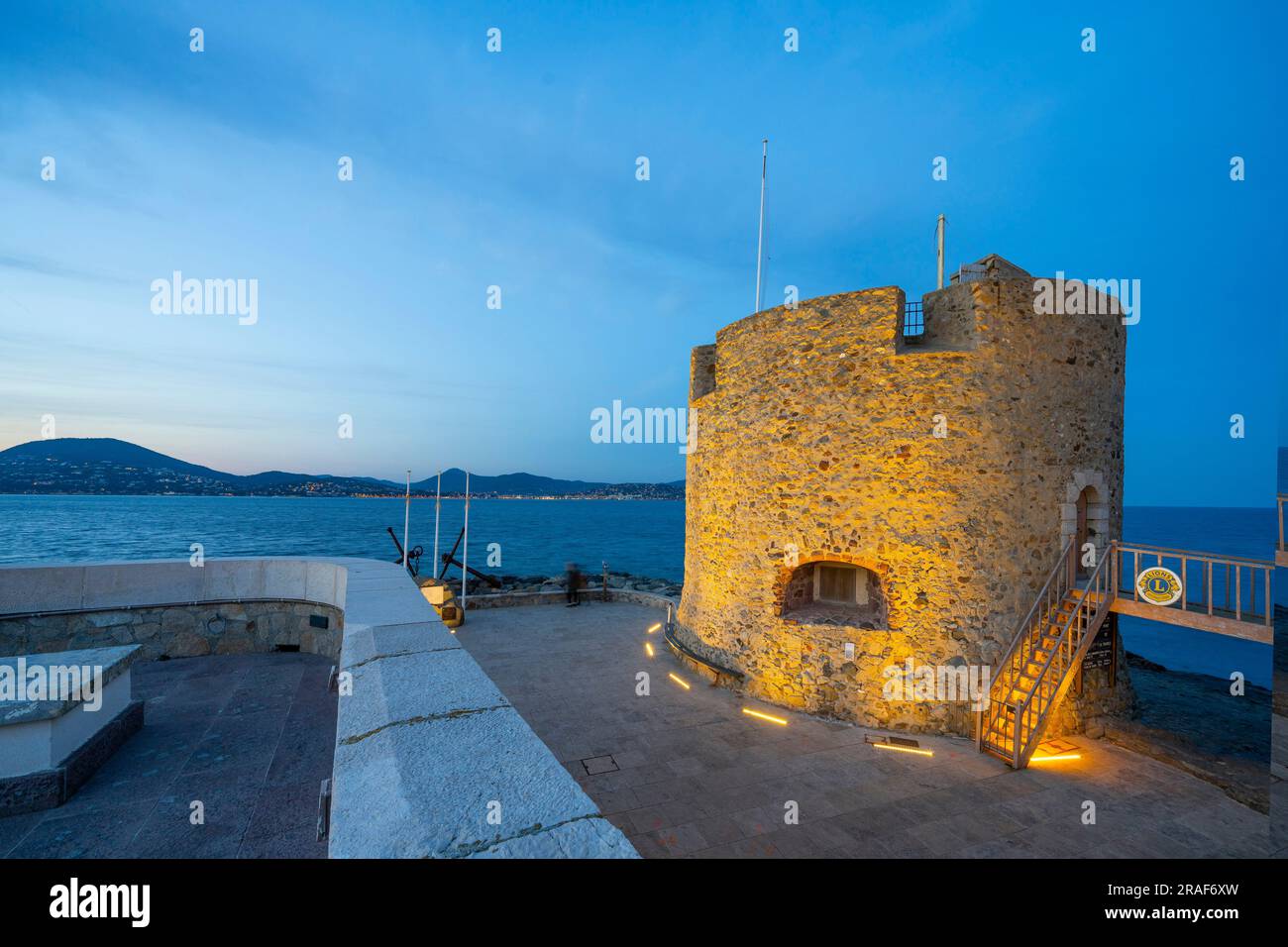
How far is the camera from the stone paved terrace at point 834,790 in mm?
5793

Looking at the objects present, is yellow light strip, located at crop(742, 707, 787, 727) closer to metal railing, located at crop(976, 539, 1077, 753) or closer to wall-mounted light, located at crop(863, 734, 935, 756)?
wall-mounted light, located at crop(863, 734, 935, 756)

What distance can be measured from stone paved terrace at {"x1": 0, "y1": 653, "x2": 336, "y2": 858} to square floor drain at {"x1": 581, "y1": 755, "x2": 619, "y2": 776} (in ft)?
10.6

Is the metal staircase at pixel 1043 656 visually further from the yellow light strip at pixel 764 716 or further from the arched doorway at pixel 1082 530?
the yellow light strip at pixel 764 716

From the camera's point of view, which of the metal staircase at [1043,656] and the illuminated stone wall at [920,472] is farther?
the illuminated stone wall at [920,472]

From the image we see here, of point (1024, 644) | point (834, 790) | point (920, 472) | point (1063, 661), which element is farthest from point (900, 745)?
point (920, 472)

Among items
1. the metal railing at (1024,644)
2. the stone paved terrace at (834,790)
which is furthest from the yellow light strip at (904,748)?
the metal railing at (1024,644)

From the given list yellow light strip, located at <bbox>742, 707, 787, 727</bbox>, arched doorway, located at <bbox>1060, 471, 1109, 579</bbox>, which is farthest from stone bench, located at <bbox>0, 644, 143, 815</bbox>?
arched doorway, located at <bbox>1060, 471, 1109, 579</bbox>

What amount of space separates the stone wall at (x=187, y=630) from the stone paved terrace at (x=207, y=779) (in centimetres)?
46

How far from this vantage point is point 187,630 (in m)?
6.93

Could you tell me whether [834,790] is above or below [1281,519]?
below

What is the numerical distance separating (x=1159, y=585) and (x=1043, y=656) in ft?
5.80

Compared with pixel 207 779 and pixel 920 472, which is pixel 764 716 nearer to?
pixel 920 472
